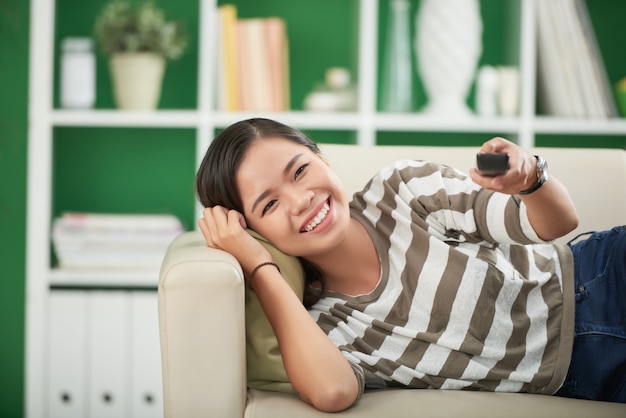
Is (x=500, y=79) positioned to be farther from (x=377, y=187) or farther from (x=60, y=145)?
(x=60, y=145)

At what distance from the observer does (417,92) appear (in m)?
2.80

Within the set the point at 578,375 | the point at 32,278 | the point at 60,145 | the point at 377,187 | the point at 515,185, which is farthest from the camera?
the point at 60,145

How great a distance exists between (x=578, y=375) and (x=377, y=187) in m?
0.48

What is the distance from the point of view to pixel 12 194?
2.71 metres

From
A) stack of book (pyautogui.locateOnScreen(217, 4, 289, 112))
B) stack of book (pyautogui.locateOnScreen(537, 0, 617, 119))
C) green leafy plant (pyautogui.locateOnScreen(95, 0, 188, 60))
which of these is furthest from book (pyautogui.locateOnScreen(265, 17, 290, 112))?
stack of book (pyautogui.locateOnScreen(537, 0, 617, 119))

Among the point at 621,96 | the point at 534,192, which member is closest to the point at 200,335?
the point at 534,192

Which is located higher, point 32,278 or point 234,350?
point 234,350

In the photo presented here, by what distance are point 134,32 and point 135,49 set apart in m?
0.06

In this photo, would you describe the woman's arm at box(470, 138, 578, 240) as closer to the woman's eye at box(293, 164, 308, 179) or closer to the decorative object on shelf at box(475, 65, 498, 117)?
the woman's eye at box(293, 164, 308, 179)

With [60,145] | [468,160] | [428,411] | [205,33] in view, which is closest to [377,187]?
[468,160]

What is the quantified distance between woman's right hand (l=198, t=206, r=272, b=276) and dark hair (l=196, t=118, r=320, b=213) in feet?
0.17

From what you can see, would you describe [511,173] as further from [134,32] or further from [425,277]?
[134,32]

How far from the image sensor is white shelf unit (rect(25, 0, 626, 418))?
242 cm

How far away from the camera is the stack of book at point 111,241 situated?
2449 millimetres
